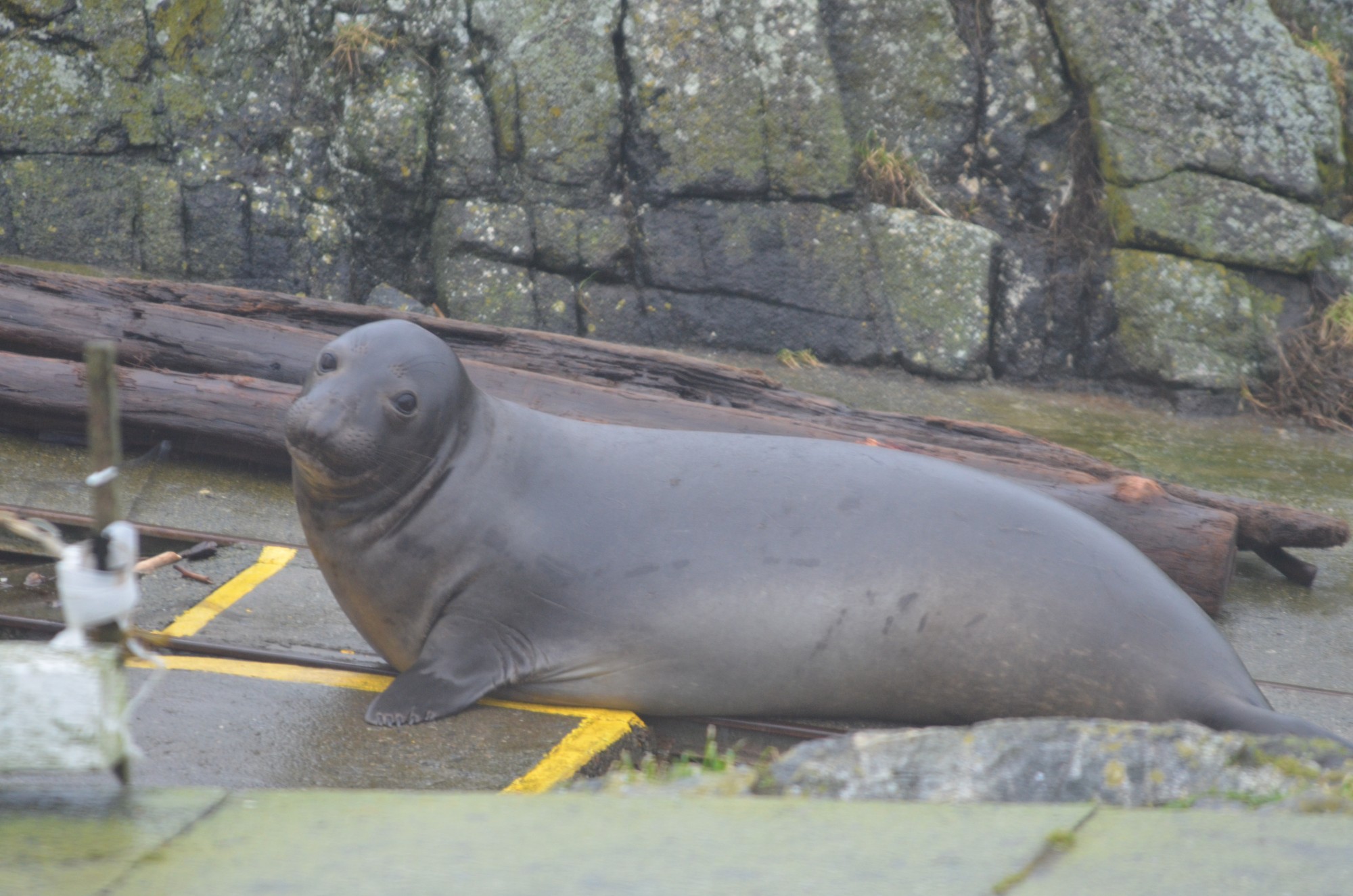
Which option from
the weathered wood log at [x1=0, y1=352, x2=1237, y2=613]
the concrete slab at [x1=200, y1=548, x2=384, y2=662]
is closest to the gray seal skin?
the concrete slab at [x1=200, y1=548, x2=384, y2=662]

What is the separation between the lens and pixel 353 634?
3.78m

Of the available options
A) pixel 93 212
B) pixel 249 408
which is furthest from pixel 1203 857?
pixel 93 212

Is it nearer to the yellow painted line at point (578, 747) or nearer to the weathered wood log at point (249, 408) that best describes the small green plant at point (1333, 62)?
the weathered wood log at point (249, 408)

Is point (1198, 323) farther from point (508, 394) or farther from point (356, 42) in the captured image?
point (356, 42)

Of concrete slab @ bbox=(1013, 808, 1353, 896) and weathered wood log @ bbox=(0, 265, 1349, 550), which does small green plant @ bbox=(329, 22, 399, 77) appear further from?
concrete slab @ bbox=(1013, 808, 1353, 896)

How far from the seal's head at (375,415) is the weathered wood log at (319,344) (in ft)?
5.02

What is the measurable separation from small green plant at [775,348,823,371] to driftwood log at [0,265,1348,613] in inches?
90.8

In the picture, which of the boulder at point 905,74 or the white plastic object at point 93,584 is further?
the boulder at point 905,74

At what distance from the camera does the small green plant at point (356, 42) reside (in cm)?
774

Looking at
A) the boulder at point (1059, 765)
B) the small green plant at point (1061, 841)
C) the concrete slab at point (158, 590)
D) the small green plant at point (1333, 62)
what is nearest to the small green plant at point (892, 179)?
the small green plant at point (1333, 62)

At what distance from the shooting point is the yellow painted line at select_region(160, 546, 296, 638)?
3.68 metres

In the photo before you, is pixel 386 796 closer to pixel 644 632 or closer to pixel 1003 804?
pixel 1003 804

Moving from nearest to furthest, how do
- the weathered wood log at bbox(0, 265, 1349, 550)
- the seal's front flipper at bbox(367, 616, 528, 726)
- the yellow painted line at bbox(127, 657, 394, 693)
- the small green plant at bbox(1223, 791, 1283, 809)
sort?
the small green plant at bbox(1223, 791, 1283, 809)
the seal's front flipper at bbox(367, 616, 528, 726)
the yellow painted line at bbox(127, 657, 394, 693)
the weathered wood log at bbox(0, 265, 1349, 550)

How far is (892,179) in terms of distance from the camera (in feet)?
25.5
